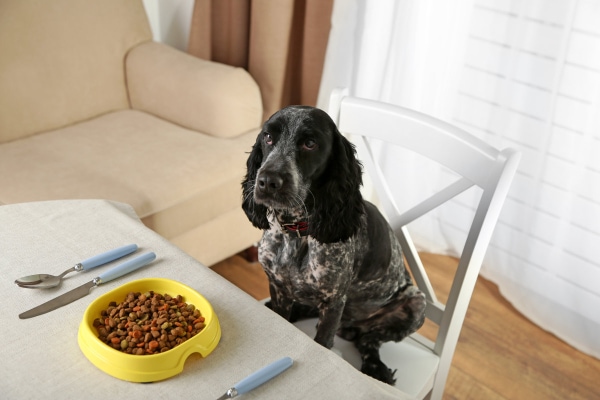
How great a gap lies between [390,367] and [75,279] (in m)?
0.75

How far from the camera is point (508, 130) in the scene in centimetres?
255

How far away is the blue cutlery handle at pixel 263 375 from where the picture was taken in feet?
3.08

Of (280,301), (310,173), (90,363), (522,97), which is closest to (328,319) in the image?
(280,301)

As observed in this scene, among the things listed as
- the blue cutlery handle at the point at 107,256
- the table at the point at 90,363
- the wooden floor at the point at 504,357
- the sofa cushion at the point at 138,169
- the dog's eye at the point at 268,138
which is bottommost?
the wooden floor at the point at 504,357

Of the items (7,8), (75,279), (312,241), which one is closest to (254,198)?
(312,241)

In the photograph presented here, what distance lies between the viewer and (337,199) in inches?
48.2

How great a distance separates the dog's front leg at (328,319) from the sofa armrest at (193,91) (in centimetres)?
137

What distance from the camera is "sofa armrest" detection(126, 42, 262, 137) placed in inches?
103

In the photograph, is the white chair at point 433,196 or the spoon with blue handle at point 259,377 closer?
the spoon with blue handle at point 259,377

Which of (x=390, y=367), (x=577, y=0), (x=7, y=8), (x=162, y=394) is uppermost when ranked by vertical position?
(x=577, y=0)

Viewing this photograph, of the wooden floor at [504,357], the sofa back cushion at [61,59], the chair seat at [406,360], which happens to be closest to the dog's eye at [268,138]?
the chair seat at [406,360]

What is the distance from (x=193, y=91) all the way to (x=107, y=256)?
1580 mm

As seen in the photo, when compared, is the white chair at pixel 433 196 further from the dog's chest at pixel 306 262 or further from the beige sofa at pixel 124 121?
the beige sofa at pixel 124 121

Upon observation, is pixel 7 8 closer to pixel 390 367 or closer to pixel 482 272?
pixel 390 367
